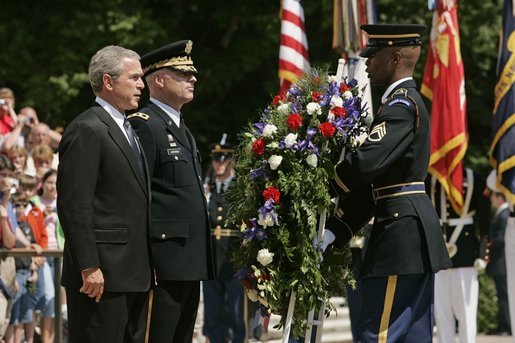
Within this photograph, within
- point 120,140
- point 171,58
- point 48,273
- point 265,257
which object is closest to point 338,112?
point 265,257

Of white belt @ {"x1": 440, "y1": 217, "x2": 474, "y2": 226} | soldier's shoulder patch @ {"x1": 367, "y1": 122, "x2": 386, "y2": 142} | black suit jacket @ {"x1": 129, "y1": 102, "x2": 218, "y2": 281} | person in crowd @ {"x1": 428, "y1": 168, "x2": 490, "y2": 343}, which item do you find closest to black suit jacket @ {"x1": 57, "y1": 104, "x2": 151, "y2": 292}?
black suit jacket @ {"x1": 129, "y1": 102, "x2": 218, "y2": 281}

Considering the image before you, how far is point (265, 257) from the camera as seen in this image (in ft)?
20.9

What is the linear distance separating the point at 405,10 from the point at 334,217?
12608 mm

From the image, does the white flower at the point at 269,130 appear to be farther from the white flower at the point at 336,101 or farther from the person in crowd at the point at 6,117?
the person in crowd at the point at 6,117

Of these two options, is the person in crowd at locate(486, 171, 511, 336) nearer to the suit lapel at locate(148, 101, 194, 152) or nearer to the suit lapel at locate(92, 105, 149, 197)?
the suit lapel at locate(148, 101, 194, 152)

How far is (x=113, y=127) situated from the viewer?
598 cm

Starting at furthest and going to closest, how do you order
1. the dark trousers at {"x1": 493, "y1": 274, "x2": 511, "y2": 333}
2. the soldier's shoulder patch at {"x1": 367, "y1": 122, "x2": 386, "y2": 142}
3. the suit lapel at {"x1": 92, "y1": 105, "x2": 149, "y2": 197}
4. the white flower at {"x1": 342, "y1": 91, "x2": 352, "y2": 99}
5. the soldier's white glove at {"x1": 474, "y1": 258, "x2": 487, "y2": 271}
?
the dark trousers at {"x1": 493, "y1": 274, "x2": 511, "y2": 333}
the soldier's white glove at {"x1": 474, "y1": 258, "x2": 487, "y2": 271}
the white flower at {"x1": 342, "y1": 91, "x2": 352, "y2": 99}
the soldier's shoulder patch at {"x1": 367, "y1": 122, "x2": 386, "y2": 142}
the suit lapel at {"x1": 92, "y1": 105, "x2": 149, "y2": 197}

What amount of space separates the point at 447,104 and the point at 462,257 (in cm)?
178

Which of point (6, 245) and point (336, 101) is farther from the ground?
point (336, 101)

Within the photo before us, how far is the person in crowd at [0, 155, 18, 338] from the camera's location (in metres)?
8.66

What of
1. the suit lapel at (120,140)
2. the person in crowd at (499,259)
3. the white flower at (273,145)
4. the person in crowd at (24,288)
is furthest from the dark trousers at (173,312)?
the person in crowd at (499,259)

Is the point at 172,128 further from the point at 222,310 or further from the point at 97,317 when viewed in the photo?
the point at 222,310

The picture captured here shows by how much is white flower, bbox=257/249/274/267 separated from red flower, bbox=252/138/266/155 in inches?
22.5

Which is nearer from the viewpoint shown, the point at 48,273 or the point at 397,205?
the point at 397,205
